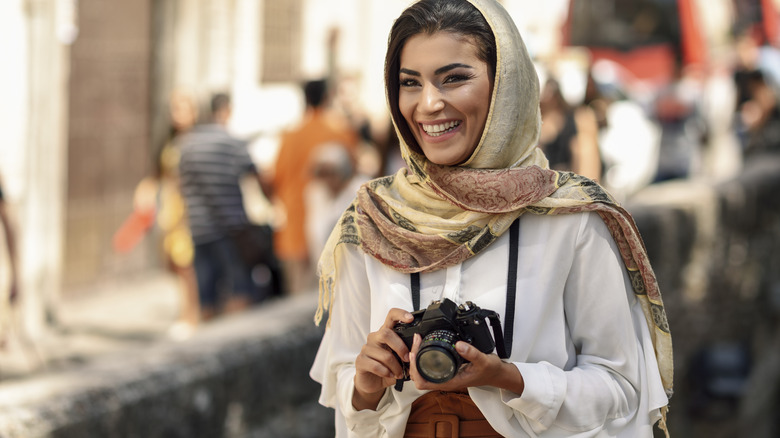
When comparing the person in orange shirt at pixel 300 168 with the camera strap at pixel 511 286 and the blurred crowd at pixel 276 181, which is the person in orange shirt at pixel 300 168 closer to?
the blurred crowd at pixel 276 181

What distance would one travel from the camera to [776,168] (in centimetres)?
1238

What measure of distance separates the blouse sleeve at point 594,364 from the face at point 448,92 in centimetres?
29

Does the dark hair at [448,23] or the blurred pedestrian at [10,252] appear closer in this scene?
the dark hair at [448,23]

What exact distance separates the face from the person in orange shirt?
5607 mm

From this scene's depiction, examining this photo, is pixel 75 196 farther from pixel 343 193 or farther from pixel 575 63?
pixel 575 63

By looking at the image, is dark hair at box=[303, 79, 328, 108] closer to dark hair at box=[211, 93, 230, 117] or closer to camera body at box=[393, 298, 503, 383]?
dark hair at box=[211, 93, 230, 117]

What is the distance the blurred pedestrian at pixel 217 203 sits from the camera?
7559 mm

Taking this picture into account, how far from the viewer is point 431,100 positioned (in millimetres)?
2375

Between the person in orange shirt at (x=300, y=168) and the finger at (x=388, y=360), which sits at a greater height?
the finger at (x=388, y=360)

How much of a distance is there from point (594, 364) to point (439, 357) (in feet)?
1.35

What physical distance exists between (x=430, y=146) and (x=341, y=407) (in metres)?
0.59

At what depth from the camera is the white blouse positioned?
2.35 metres

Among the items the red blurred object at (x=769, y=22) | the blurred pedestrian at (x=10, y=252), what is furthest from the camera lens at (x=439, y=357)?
the red blurred object at (x=769, y=22)

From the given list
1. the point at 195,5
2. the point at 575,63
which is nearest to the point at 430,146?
the point at 195,5
